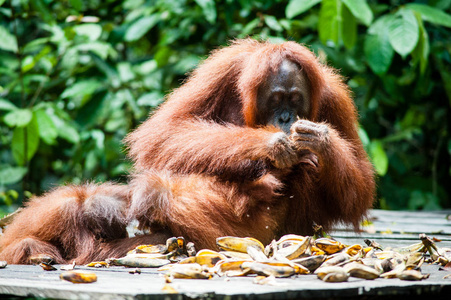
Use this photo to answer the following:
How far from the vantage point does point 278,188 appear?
2.89 meters

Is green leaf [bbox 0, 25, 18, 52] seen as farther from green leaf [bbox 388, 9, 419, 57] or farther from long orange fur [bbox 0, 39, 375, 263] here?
green leaf [bbox 388, 9, 419, 57]

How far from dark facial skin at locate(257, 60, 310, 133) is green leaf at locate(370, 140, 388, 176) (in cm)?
267

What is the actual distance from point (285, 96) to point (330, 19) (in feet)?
5.97

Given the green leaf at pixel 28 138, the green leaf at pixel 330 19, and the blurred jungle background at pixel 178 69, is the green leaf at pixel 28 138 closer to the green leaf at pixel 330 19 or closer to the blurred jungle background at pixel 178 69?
the blurred jungle background at pixel 178 69

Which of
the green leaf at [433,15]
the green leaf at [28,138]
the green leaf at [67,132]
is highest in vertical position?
the green leaf at [433,15]

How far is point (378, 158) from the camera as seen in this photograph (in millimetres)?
5598

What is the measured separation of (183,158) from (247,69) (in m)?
0.61

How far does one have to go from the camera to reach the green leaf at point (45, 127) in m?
4.81

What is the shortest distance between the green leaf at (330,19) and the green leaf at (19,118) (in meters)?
2.51

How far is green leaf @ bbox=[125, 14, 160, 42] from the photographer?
565cm

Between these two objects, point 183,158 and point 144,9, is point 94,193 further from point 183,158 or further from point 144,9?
point 144,9

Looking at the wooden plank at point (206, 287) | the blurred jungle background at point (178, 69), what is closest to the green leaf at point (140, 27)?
the blurred jungle background at point (178, 69)

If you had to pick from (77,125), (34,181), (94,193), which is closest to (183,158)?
(94,193)

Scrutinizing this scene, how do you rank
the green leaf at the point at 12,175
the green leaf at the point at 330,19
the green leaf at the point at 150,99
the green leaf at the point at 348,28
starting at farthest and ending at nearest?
the green leaf at the point at 150,99 < the green leaf at the point at 12,175 < the green leaf at the point at 348,28 < the green leaf at the point at 330,19
